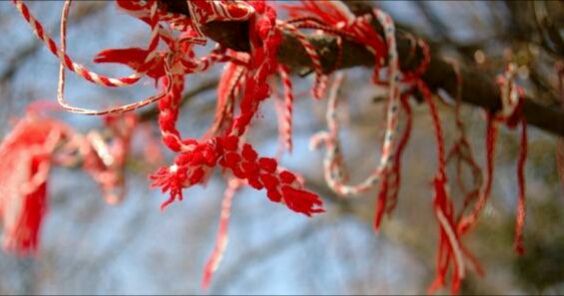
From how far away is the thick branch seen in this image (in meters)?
0.51

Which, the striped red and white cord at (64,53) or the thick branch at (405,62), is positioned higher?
the striped red and white cord at (64,53)

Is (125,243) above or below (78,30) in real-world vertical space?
below

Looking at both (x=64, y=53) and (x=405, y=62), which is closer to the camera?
(x=64, y=53)

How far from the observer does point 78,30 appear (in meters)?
1.12

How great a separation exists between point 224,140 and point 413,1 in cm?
61

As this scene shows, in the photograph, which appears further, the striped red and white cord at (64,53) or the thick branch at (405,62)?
the thick branch at (405,62)

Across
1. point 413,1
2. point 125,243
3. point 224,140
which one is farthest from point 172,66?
point 125,243

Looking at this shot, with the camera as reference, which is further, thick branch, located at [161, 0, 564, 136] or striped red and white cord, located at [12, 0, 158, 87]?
thick branch, located at [161, 0, 564, 136]

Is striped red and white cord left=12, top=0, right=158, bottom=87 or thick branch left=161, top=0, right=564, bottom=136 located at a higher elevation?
striped red and white cord left=12, top=0, right=158, bottom=87

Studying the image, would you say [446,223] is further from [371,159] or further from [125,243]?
[125,243]

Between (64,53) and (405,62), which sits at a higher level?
(64,53)

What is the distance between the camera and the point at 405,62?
697 millimetres

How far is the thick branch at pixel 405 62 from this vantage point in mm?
511

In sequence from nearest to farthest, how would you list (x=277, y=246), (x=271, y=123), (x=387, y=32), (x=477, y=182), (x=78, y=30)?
1. (x=387, y=32)
2. (x=477, y=182)
3. (x=78, y=30)
4. (x=271, y=123)
5. (x=277, y=246)
